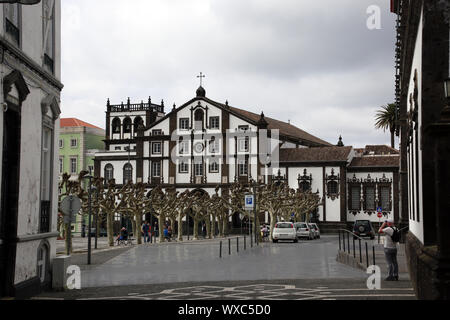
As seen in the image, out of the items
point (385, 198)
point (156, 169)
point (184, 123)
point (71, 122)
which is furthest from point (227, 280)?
point (71, 122)

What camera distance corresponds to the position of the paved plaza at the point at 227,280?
14938 millimetres

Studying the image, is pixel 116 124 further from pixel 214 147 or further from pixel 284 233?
pixel 284 233

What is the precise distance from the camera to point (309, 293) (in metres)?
15.0

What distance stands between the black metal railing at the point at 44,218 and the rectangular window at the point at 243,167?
58.7 meters

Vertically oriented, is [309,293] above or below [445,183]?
below

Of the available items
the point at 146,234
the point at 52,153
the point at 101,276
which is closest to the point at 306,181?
the point at 146,234

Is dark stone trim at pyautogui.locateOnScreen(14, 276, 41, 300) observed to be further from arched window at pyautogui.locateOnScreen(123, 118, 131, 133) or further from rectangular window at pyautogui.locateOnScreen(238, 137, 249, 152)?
arched window at pyautogui.locateOnScreen(123, 118, 131, 133)

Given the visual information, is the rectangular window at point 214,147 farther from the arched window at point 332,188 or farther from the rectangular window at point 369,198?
the rectangular window at point 369,198

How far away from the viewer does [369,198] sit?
70.3 m

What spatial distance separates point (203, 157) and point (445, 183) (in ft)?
221

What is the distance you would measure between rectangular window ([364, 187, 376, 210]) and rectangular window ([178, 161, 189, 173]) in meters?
21.2

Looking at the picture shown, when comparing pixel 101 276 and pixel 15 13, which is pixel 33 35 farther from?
pixel 101 276

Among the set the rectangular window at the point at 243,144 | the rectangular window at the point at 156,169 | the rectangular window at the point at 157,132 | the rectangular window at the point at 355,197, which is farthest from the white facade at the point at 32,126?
the rectangular window at the point at 157,132

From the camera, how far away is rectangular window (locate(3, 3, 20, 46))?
42.5 ft
